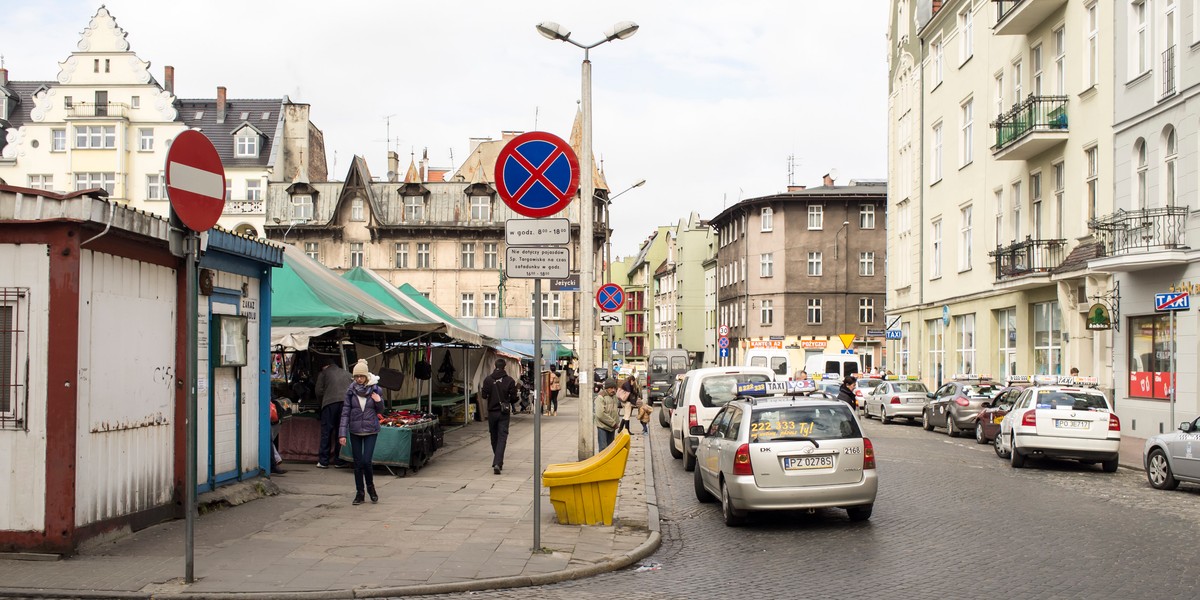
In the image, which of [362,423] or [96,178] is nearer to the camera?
[362,423]

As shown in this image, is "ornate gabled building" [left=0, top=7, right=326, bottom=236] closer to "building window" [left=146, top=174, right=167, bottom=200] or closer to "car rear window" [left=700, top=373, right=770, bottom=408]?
"building window" [left=146, top=174, right=167, bottom=200]

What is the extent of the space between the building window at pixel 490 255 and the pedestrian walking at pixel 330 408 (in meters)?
51.6

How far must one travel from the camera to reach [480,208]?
68.6 metres

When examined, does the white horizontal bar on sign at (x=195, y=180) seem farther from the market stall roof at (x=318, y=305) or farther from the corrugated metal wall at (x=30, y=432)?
the market stall roof at (x=318, y=305)

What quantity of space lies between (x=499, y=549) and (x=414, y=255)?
59.7 m

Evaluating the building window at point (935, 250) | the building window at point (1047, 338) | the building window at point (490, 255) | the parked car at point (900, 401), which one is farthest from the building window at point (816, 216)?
the building window at point (1047, 338)

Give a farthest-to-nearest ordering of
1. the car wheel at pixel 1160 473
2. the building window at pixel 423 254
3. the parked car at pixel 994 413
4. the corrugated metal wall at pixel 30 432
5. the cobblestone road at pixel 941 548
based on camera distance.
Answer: the building window at pixel 423 254
the parked car at pixel 994 413
the car wheel at pixel 1160 473
the corrugated metal wall at pixel 30 432
the cobblestone road at pixel 941 548

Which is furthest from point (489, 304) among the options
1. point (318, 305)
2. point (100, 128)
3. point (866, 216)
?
point (318, 305)

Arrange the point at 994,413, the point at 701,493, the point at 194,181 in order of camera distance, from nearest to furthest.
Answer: the point at 194,181, the point at 701,493, the point at 994,413

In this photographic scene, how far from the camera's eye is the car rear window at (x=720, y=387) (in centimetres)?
1900

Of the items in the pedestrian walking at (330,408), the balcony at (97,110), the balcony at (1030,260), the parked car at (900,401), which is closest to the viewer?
the pedestrian walking at (330,408)

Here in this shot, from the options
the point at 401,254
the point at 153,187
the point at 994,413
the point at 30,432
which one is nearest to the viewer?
the point at 30,432

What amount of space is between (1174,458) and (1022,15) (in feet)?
63.9

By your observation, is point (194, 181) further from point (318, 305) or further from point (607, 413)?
point (607, 413)
